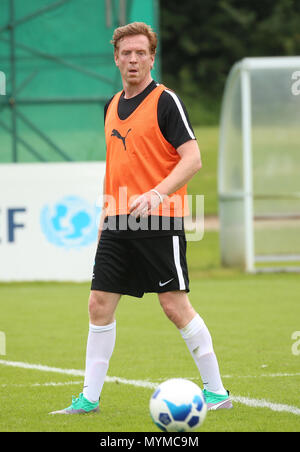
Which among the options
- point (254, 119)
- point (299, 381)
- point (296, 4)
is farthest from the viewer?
point (296, 4)

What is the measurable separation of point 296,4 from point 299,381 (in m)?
38.6

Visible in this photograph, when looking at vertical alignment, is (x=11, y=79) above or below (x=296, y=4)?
below

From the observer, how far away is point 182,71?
4297 centimetres

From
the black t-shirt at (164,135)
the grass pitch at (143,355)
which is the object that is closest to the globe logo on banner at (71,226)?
the grass pitch at (143,355)

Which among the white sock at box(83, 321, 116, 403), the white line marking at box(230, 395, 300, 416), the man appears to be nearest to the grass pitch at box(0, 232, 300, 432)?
the white line marking at box(230, 395, 300, 416)

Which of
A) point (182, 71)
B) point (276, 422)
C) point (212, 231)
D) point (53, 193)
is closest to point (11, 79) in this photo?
point (53, 193)

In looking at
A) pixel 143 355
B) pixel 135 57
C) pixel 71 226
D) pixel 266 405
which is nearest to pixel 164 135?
pixel 135 57

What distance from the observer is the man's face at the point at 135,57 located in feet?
17.7

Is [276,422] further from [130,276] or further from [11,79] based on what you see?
[11,79]

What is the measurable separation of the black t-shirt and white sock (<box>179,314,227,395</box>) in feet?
1.83

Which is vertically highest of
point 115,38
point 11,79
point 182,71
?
point 182,71

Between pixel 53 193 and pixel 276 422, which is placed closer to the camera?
pixel 276 422

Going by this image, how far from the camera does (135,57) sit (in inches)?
213

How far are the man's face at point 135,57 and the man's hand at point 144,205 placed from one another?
2.58 ft
